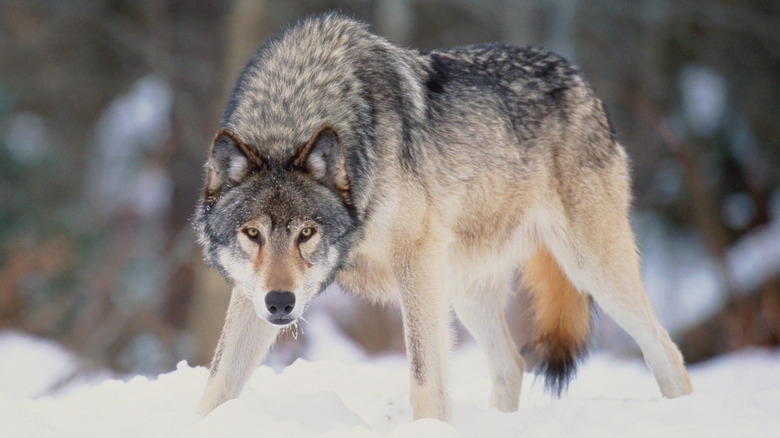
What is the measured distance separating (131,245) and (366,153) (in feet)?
23.6

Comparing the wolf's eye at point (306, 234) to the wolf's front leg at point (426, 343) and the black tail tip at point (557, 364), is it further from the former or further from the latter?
the black tail tip at point (557, 364)

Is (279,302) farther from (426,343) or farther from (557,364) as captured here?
(557,364)

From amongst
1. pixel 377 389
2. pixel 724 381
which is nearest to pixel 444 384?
pixel 377 389

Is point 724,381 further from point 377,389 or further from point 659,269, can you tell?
point 659,269

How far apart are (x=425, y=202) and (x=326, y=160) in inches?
20.3

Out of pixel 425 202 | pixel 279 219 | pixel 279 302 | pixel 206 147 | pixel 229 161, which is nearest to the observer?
pixel 279 302

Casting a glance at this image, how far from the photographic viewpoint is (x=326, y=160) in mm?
3219

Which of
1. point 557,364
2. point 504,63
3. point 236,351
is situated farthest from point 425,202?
point 557,364

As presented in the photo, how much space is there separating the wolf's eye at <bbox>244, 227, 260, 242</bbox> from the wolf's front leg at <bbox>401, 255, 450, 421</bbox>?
2.16 feet

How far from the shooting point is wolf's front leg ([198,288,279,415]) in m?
3.47

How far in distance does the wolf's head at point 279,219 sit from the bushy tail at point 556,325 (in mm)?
1473

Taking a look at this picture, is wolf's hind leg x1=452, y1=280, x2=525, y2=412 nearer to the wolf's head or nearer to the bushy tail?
the bushy tail

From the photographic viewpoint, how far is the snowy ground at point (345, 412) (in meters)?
2.87

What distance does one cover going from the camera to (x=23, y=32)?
1085 centimetres
